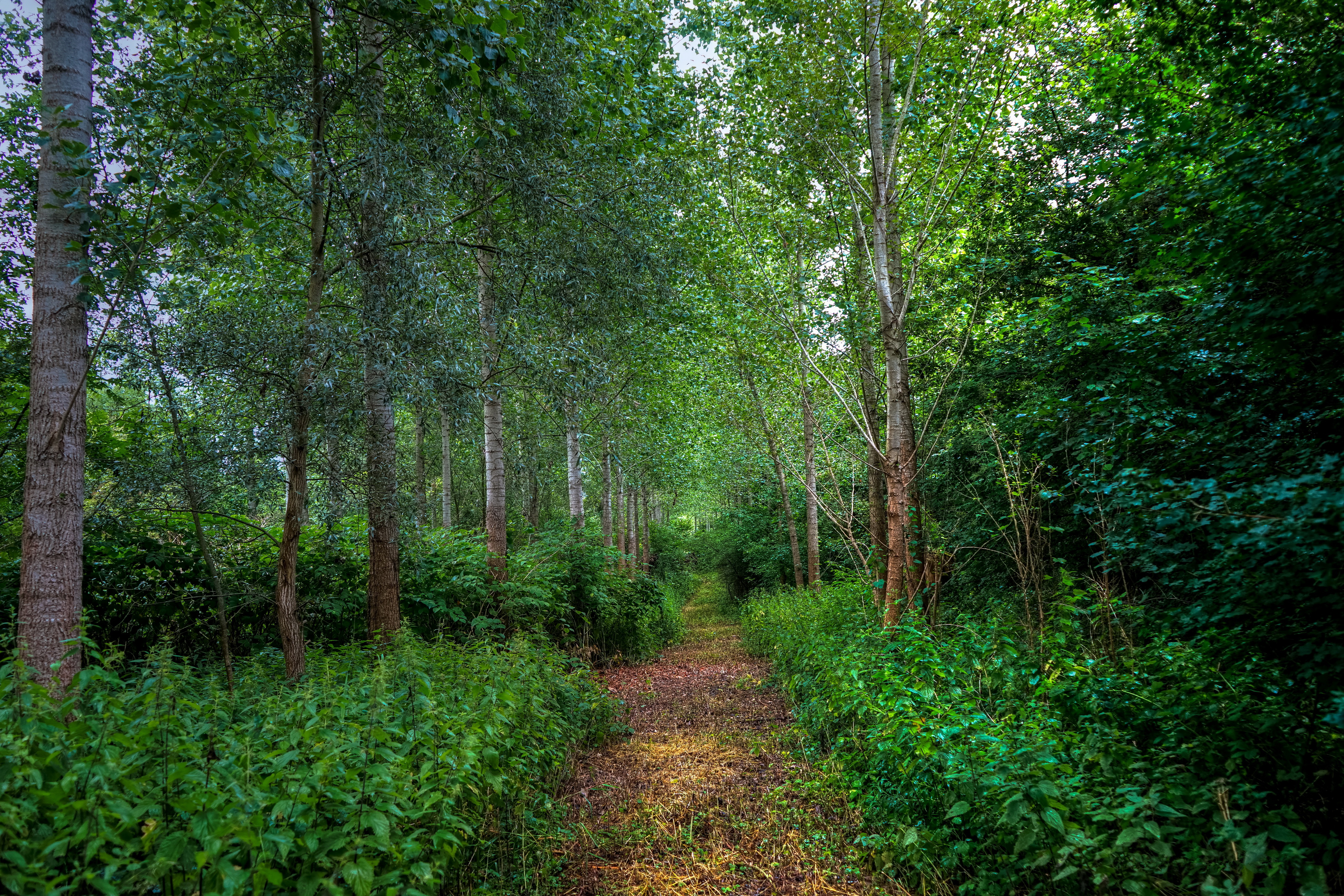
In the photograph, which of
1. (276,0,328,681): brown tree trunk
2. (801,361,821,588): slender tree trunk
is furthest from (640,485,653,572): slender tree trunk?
(276,0,328,681): brown tree trunk

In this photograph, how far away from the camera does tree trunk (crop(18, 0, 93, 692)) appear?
11.7ft

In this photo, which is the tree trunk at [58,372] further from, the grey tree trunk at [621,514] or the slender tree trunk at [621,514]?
the slender tree trunk at [621,514]

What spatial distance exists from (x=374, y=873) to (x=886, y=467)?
5574 mm

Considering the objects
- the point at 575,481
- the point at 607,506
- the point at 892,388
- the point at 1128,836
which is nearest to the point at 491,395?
the point at 892,388

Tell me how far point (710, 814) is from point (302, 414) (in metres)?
4.55

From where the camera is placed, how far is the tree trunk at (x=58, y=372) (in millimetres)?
3572

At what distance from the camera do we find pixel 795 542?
1478 centimetres

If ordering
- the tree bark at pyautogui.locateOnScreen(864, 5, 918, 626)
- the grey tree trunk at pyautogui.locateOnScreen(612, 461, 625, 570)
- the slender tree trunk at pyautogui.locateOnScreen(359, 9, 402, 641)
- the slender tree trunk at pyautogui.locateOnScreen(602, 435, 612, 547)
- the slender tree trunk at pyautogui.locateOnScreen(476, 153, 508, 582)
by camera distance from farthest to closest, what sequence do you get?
1. the grey tree trunk at pyautogui.locateOnScreen(612, 461, 625, 570)
2. the slender tree trunk at pyautogui.locateOnScreen(602, 435, 612, 547)
3. the slender tree trunk at pyautogui.locateOnScreen(476, 153, 508, 582)
4. the tree bark at pyautogui.locateOnScreen(864, 5, 918, 626)
5. the slender tree trunk at pyautogui.locateOnScreen(359, 9, 402, 641)

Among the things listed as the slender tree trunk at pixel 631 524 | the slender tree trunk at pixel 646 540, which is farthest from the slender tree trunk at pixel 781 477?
the slender tree trunk at pixel 646 540

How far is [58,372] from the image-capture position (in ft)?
12.1

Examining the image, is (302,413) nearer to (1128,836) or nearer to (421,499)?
(421,499)

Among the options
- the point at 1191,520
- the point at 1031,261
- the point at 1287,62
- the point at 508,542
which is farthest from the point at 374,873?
the point at 508,542

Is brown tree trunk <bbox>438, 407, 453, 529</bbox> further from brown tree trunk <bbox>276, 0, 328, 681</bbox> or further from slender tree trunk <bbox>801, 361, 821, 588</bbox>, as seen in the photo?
brown tree trunk <bbox>276, 0, 328, 681</bbox>

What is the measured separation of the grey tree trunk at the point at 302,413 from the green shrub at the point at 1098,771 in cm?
462
